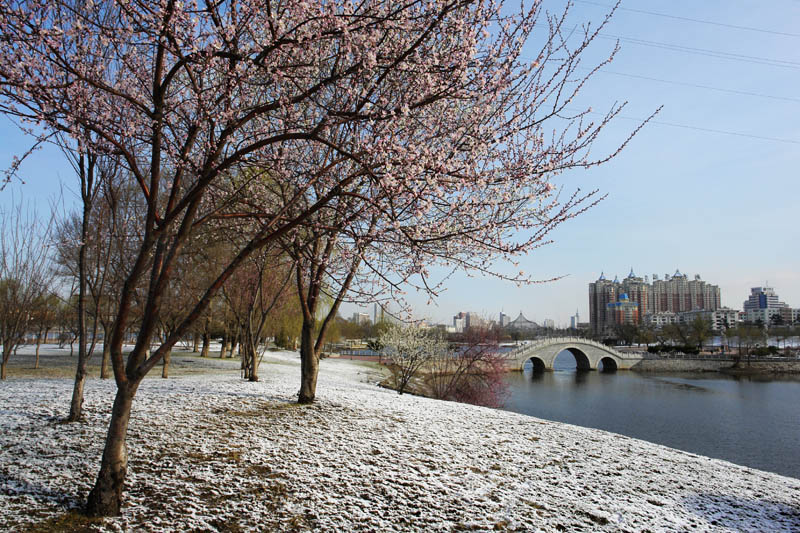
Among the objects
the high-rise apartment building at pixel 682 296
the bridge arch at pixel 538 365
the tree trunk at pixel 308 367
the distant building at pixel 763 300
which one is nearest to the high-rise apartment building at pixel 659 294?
the high-rise apartment building at pixel 682 296

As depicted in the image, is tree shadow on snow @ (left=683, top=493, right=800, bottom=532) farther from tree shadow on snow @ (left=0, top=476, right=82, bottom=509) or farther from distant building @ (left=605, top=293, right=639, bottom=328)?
distant building @ (left=605, top=293, right=639, bottom=328)

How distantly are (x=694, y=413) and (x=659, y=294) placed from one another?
142 m

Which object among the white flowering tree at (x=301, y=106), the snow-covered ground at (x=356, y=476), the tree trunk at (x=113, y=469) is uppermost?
the white flowering tree at (x=301, y=106)

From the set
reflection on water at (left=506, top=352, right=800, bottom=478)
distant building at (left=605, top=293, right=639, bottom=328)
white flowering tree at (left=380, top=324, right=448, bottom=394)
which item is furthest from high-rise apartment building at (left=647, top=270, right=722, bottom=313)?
white flowering tree at (left=380, top=324, right=448, bottom=394)

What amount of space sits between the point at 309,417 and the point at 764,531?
18.4ft

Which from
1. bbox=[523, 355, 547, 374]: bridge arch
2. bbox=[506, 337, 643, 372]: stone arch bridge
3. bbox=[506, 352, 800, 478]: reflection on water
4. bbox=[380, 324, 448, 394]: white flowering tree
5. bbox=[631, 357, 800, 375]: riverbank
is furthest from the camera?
bbox=[523, 355, 547, 374]: bridge arch

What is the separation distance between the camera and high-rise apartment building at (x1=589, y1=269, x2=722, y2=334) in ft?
456

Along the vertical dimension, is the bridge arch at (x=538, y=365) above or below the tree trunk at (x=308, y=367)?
below

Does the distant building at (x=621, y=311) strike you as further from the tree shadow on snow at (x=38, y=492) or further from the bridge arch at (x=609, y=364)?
the tree shadow on snow at (x=38, y=492)

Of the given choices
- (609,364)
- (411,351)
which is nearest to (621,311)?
(609,364)

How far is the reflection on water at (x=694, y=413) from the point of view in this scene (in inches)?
677

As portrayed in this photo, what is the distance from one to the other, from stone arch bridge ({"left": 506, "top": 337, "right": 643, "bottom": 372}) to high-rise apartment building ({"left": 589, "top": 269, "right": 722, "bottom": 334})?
3247 inches

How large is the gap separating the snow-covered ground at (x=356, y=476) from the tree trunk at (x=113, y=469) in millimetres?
168

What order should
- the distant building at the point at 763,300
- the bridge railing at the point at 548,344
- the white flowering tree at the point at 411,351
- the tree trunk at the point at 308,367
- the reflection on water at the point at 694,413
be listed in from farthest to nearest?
1. the distant building at the point at 763,300
2. the bridge railing at the point at 548,344
3. the white flowering tree at the point at 411,351
4. the reflection on water at the point at 694,413
5. the tree trunk at the point at 308,367
